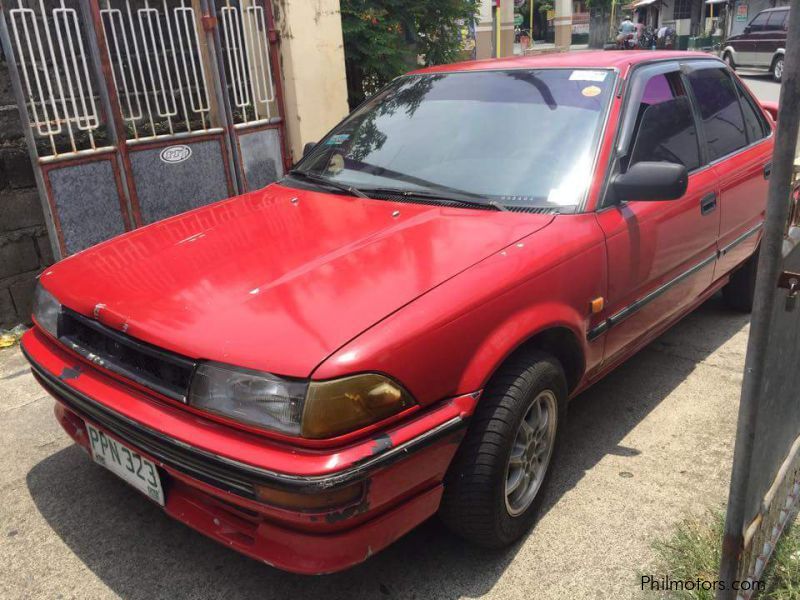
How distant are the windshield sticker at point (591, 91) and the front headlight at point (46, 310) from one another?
7.43 ft

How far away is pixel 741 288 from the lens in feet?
14.1

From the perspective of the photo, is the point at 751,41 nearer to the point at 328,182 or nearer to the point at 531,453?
the point at 328,182

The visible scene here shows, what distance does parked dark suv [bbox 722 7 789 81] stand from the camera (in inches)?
699

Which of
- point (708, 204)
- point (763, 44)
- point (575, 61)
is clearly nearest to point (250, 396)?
point (575, 61)

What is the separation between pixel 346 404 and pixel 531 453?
0.91m

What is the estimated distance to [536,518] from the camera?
2.53 m

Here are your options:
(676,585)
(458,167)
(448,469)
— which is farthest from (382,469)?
(458,167)

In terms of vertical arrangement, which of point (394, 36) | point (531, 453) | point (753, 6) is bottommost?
point (531, 453)

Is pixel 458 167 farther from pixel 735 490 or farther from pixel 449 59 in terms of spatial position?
pixel 449 59

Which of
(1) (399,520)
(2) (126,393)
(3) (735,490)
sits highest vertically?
(2) (126,393)

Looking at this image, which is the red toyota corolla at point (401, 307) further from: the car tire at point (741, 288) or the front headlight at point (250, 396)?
the car tire at point (741, 288)

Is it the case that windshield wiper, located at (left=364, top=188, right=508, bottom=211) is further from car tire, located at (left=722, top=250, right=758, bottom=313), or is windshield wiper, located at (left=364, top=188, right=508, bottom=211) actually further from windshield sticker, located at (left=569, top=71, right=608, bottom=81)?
car tire, located at (left=722, top=250, right=758, bottom=313)

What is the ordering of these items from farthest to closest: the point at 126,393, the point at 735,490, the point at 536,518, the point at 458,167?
the point at 458,167 → the point at 536,518 → the point at 126,393 → the point at 735,490

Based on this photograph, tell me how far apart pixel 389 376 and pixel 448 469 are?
1.53 feet
